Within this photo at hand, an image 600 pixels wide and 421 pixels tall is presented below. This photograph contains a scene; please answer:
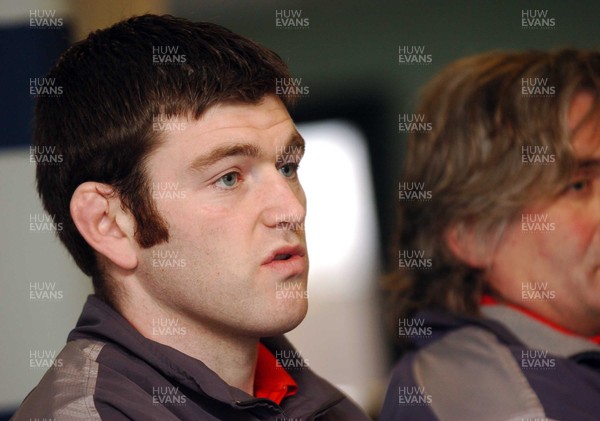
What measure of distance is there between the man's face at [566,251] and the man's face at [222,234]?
0.60 m

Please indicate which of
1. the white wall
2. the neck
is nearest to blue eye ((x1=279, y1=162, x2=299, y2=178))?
the neck

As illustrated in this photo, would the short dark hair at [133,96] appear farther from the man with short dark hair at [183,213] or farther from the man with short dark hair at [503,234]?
the man with short dark hair at [503,234]

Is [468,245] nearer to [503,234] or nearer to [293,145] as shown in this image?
[503,234]

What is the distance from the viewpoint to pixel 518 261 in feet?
5.23

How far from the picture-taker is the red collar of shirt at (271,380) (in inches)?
49.4

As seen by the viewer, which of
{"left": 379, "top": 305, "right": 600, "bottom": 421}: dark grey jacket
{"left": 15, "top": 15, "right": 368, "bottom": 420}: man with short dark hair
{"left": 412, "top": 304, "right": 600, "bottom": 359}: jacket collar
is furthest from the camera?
{"left": 412, "top": 304, "right": 600, "bottom": 359}: jacket collar

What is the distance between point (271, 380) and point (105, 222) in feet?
1.16

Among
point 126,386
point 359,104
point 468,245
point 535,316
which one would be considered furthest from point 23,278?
point 359,104

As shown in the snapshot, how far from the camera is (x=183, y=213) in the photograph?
1140 millimetres

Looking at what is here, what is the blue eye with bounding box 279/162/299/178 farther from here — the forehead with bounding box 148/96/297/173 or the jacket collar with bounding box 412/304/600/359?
the jacket collar with bounding box 412/304/600/359

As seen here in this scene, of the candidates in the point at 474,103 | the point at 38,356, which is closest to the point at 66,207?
the point at 38,356

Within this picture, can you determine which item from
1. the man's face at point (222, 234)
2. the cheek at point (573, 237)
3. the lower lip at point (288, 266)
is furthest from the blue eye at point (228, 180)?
the cheek at point (573, 237)

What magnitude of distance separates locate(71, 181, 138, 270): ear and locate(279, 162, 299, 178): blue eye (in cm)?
23

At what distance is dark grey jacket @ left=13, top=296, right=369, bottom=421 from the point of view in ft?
3.34
